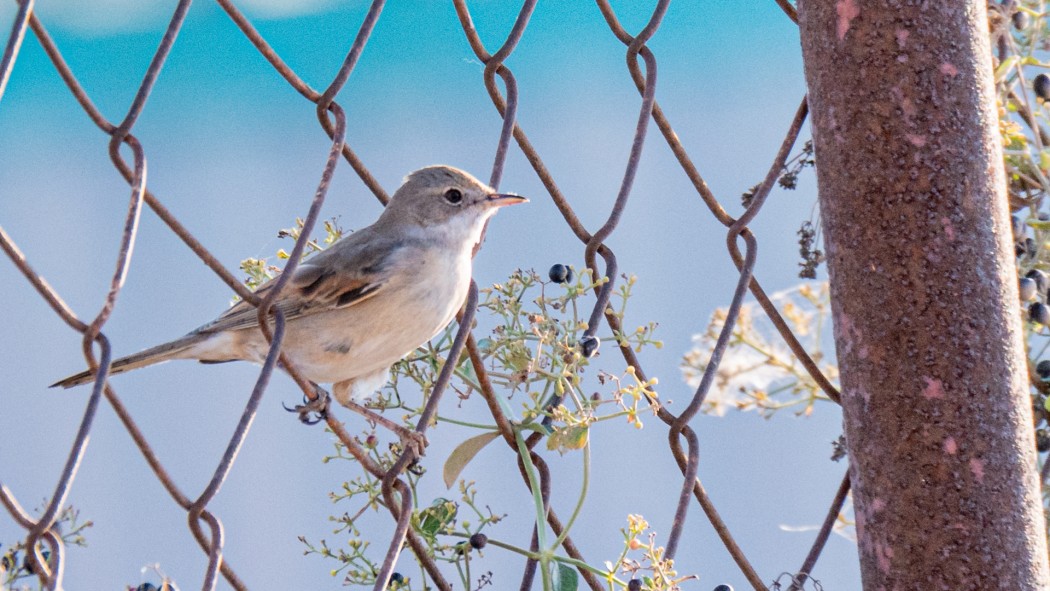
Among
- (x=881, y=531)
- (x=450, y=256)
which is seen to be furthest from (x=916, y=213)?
(x=450, y=256)

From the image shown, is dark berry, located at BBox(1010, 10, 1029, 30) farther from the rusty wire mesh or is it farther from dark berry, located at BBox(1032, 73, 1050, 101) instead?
the rusty wire mesh

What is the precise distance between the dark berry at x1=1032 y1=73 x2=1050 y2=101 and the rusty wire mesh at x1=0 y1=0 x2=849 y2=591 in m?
0.48

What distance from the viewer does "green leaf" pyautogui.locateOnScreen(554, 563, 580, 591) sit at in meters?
1.85

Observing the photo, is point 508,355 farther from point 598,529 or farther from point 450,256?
point 598,529

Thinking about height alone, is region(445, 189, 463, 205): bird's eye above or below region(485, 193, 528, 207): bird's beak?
above

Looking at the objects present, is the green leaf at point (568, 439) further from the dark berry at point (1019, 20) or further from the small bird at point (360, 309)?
the dark berry at point (1019, 20)

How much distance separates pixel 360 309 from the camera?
2.82 metres

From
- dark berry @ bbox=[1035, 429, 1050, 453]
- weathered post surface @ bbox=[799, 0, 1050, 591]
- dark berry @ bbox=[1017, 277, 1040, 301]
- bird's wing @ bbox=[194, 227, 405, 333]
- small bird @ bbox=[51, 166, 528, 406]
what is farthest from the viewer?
bird's wing @ bbox=[194, 227, 405, 333]

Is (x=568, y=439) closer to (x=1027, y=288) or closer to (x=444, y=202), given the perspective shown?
(x=1027, y=288)

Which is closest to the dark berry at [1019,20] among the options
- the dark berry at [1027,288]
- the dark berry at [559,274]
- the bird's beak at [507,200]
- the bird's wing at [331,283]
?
the dark berry at [1027,288]

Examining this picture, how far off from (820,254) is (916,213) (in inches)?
25.2

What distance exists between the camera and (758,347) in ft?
7.55


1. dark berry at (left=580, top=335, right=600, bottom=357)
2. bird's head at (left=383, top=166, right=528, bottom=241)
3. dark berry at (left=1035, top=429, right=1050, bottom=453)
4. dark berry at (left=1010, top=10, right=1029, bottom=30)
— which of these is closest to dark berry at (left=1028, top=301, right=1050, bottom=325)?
dark berry at (left=1035, top=429, right=1050, bottom=453)

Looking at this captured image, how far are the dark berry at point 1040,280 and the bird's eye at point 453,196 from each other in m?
1.59
